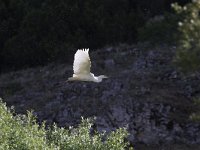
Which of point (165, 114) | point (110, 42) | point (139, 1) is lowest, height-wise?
point (165, 114)

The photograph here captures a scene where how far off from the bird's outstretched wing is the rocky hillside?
122 inches

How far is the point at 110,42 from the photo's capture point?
1923 cm

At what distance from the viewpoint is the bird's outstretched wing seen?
360 inches

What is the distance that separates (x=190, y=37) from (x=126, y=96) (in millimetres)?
9183

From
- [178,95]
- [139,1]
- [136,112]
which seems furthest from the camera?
[139,1]

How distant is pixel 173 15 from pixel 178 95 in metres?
4.89

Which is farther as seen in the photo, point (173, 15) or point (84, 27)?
point (84, 27)

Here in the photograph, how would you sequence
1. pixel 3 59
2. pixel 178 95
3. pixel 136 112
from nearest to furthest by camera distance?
1. pixel 136 112
2. pixel 178 95
3. pixel 3 59

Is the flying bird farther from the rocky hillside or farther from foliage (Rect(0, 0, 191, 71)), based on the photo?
foliage (Rect(0, 0, 191, 71))

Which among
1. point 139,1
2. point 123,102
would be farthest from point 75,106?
point 139,1

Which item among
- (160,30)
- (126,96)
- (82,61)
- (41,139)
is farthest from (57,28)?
(41,139)

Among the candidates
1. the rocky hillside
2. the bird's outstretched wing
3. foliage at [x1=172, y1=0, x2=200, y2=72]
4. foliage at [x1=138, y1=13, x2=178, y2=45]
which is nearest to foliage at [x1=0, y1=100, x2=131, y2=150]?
the bird's outstretched wing

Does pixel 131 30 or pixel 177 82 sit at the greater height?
pixel 131 30

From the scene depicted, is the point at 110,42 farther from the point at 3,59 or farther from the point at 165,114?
the point at 165,114
